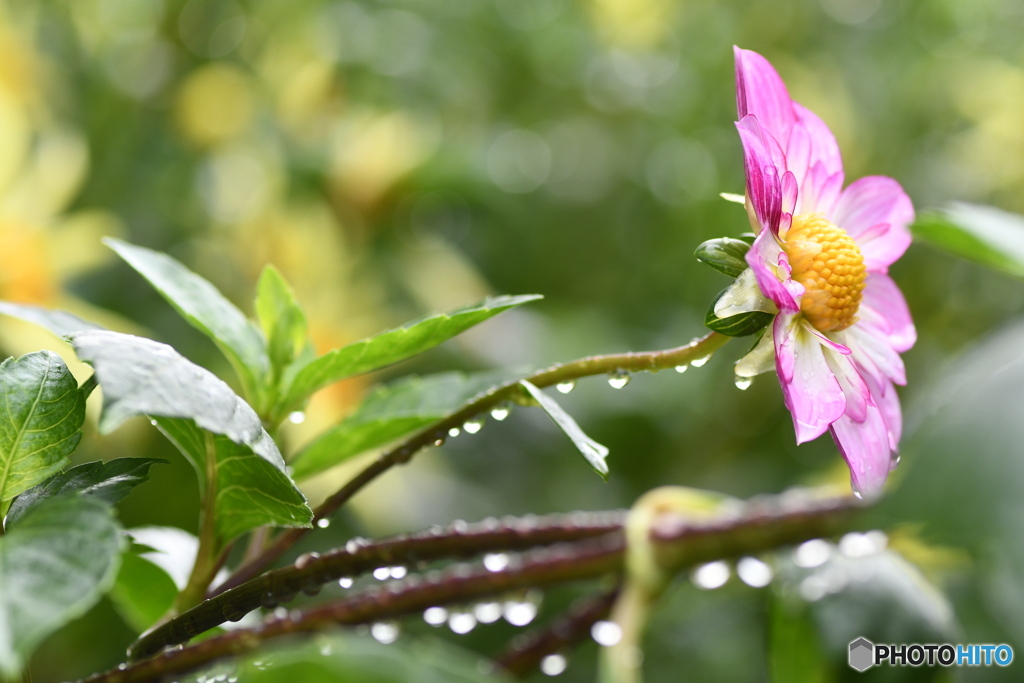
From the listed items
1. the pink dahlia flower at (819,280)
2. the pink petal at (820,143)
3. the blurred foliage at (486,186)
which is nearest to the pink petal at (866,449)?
the pink dahlia flower at (819,280)

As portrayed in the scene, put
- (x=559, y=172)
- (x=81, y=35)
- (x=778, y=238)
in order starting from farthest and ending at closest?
(x=559, y=172), (x=81, y=35), (x=778, y=238)

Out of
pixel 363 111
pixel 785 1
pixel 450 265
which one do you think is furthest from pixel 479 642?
pixel 785 1

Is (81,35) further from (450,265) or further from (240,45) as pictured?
(450,265)

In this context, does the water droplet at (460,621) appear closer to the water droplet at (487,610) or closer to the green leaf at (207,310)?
the water droplet at (487,610)

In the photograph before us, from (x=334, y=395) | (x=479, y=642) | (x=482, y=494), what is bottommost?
(x=479, y=642)

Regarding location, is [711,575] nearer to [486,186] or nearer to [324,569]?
[324,569]

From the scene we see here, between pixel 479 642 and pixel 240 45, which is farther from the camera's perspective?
pixel 240 45

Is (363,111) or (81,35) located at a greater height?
(81,35)
